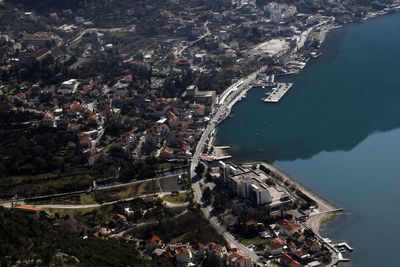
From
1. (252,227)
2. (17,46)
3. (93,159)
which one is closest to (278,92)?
(93,159)

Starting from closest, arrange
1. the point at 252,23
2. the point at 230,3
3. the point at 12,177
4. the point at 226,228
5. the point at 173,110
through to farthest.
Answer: the point at 226,228 < the point at 12,177 < the point at 173,110 < the point at 252,23 < the point at 230,3

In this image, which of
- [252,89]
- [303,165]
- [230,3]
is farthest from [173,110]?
[230,3]

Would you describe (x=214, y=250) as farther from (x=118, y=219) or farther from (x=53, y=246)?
(x=53, y=246)

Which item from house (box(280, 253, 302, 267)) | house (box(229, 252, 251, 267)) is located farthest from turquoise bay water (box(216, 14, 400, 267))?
house (box(229, 252, 251, 267))

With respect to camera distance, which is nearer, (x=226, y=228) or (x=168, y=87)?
(x=226, y=228)

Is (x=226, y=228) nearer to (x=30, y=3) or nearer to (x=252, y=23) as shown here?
(x=252, y=23)

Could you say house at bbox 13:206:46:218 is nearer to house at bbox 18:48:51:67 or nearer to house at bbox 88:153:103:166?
house at bbox 88:153:103:166
